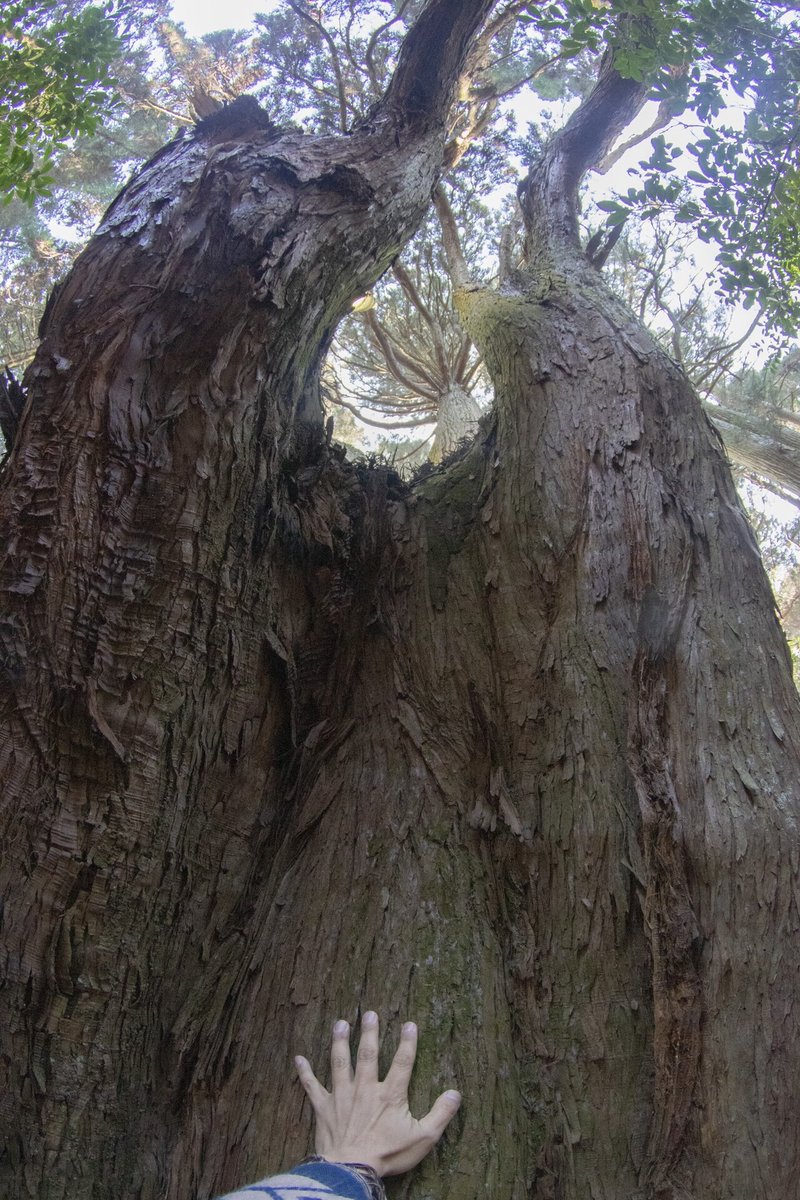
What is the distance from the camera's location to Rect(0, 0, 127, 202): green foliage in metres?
2.87

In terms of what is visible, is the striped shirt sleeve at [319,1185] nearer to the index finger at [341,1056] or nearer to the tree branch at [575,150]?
Result: the index finger at [341,1056]

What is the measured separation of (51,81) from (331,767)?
2831 mm

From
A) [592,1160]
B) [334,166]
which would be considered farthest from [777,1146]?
[334,166]

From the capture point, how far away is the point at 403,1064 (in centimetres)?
160

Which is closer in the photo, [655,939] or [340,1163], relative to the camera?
[340,1163]

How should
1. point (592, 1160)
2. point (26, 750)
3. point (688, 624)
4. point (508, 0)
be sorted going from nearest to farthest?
1. point (592, 1160)
2. point (26, 750)
3. point (688, 624)
4. point (508, 0)

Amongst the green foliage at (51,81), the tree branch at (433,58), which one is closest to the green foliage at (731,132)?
the tree branch at (433,58)

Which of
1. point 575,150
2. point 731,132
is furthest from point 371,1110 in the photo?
point 575,150

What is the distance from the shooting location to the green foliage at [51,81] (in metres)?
2.87

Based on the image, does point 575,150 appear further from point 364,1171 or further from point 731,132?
point 364,1171

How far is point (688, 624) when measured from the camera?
206cm

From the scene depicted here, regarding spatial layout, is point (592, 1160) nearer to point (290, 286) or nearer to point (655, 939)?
point (655, 939)

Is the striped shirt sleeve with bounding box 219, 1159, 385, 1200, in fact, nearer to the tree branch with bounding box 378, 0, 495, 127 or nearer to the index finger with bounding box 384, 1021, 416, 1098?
the index finger with bounding box 384, 1021, 416, 1098

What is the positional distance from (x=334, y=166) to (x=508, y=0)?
4.76m
